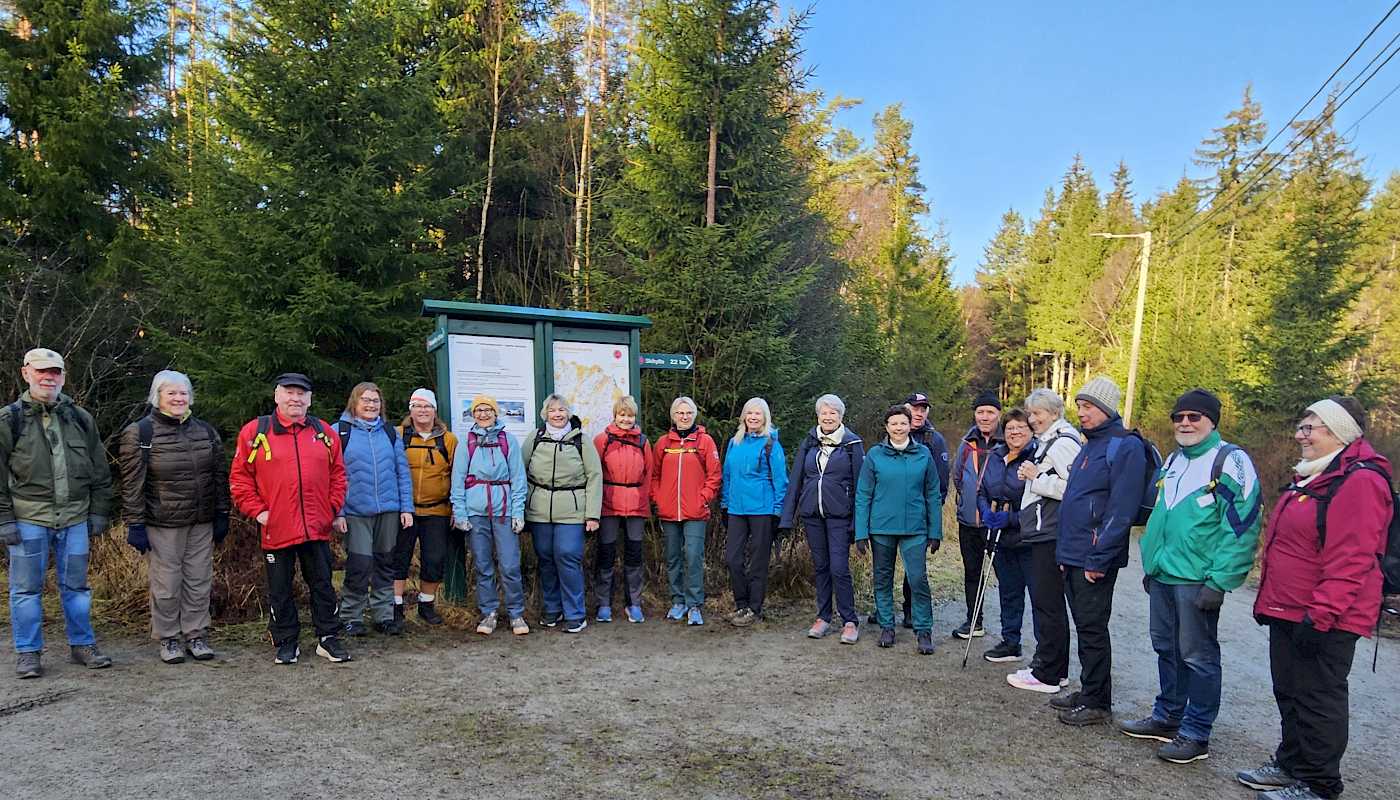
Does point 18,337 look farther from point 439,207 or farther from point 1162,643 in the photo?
point 1162,643

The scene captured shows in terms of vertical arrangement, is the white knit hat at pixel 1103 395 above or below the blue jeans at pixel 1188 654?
above

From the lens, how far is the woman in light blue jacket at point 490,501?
6.13m

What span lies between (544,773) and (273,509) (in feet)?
9.08

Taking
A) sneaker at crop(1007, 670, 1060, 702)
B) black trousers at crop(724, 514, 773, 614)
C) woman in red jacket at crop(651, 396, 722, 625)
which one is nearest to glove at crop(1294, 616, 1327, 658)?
sneaker at crop(1007, 670, 1060, 702)

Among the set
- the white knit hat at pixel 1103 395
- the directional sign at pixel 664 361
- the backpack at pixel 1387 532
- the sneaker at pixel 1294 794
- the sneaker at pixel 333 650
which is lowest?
the sneaker at pixel 1294 794

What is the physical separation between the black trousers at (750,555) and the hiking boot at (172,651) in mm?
4170

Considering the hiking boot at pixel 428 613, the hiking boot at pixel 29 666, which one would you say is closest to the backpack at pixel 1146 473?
the hiking boot at pixel 428 613

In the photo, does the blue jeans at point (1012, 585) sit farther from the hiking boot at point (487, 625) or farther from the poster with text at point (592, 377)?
the hiking boot at point (487, 625)

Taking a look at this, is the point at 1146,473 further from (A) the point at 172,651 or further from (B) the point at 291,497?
(A) the point at 172,651

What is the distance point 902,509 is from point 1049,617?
4.41 ft

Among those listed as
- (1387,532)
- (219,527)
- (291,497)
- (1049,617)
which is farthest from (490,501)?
(1387,532)

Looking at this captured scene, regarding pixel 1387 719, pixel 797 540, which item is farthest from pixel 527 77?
pixel 1387 719

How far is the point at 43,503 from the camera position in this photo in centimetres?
497

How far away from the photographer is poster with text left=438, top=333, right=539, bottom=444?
664 cm
